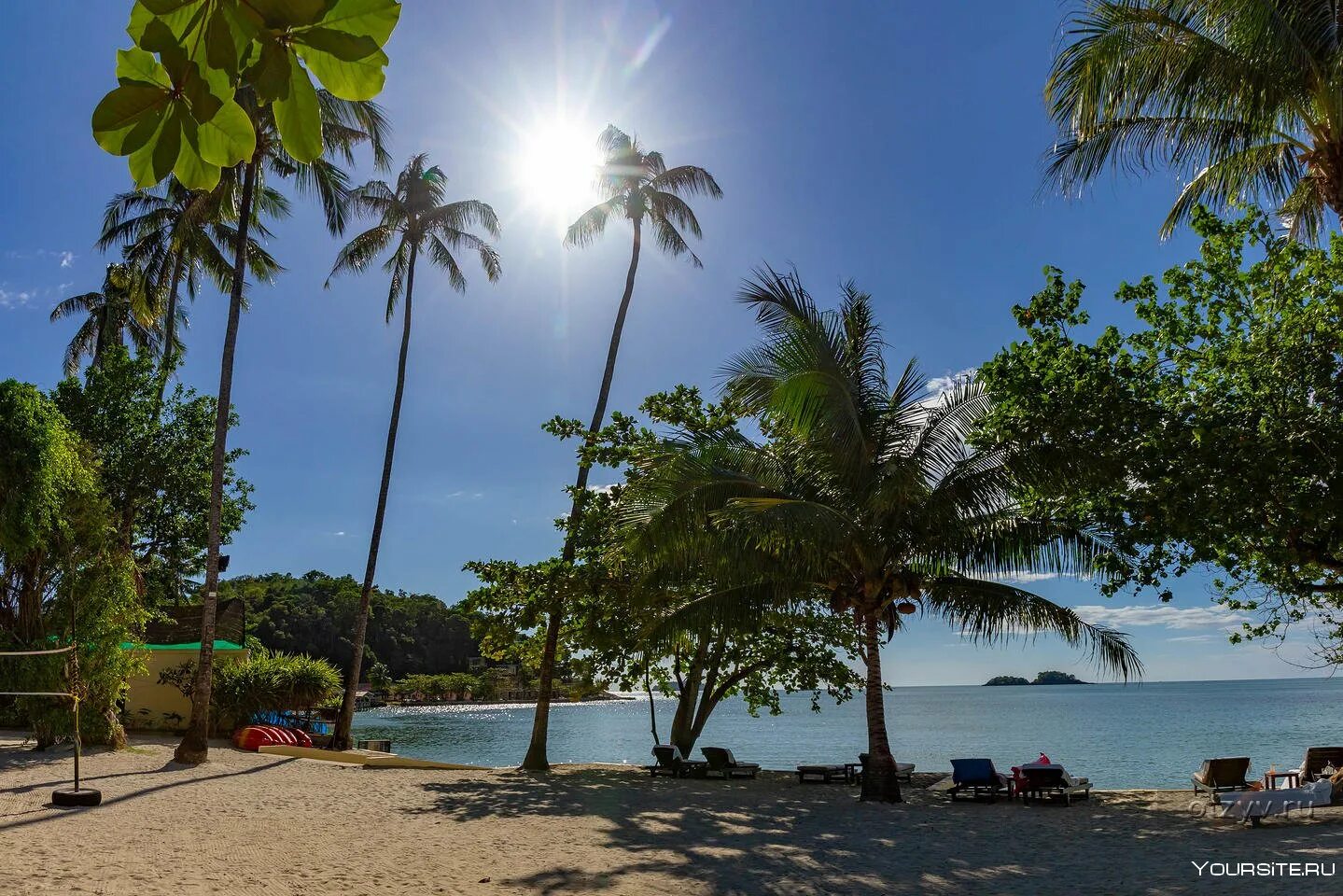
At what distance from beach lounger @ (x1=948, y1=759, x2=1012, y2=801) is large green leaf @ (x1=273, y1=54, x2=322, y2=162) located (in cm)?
1558

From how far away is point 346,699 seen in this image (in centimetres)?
2203

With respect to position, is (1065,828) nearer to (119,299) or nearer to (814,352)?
(814,352)

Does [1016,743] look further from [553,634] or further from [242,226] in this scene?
[242,226]

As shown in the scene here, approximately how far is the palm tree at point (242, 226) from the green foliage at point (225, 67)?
51.3ft

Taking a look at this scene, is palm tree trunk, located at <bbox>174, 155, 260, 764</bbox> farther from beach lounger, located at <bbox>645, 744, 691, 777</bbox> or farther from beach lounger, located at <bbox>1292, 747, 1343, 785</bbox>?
beach lounger, located at <bbox>1292, 747, 1343, 785</bbox>

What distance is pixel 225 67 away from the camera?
1.10 meters

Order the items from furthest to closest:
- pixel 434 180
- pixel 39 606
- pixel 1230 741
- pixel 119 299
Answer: pixel 1230 741 < pixel 119 299 < pixel 434 180 < pixel 39 606

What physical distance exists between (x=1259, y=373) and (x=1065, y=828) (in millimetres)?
6202

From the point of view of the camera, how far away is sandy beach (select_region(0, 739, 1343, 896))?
7688mm

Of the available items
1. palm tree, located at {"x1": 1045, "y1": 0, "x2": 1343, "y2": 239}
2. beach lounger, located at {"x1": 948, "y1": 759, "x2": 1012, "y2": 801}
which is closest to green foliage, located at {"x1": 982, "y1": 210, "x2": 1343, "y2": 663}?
palm tree, located at {"x1": 1045, "y1": 0, "x2": 1343, "y2": 239}

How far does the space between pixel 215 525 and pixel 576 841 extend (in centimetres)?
1110

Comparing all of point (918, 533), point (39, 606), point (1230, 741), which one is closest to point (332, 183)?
point (39, 606)

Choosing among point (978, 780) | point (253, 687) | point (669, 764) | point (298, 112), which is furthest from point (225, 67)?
point (253, 687)

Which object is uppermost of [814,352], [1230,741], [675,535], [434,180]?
[434,180]
